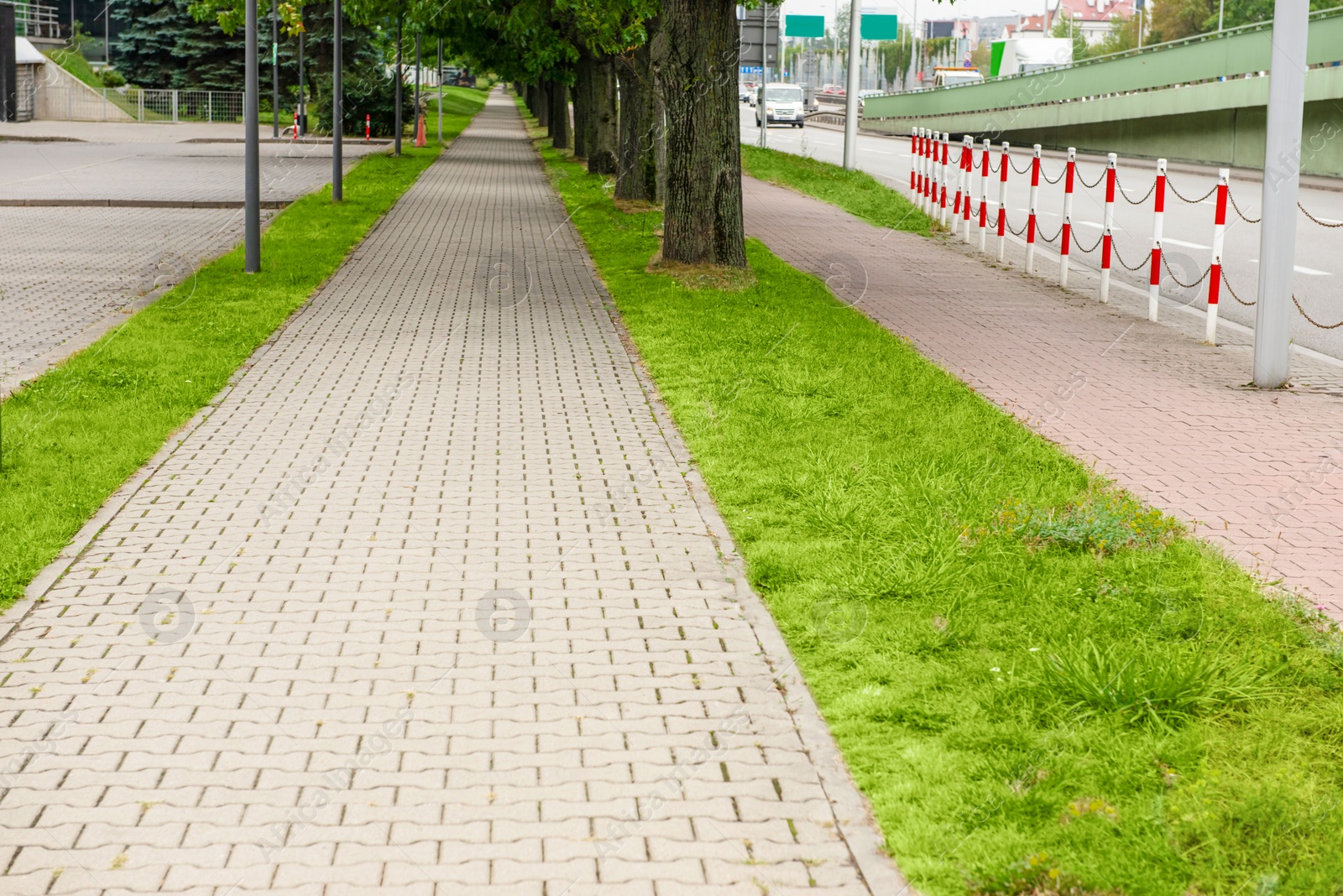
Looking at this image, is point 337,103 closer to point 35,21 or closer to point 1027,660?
point 1027,660

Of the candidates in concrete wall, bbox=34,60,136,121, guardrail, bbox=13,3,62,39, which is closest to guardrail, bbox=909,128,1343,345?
concrete wall, bbox=34,60,136,121

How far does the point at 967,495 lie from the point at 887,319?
21.6 feet

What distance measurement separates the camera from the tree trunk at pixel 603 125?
3127cm

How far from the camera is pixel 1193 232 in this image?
20750mm

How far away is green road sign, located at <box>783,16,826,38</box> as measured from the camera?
182 ft

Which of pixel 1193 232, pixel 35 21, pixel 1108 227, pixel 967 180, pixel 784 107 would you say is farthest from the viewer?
pixel 35 21

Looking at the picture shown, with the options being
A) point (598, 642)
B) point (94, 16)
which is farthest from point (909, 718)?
point (94, 16)

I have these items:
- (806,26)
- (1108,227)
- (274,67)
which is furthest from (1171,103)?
(274,67)

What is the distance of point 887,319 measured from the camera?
13.8m

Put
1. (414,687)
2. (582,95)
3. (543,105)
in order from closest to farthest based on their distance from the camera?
1. (414,687)
2. (582,95)
3. (543,105)

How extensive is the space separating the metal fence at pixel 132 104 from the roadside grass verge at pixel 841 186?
30946 millimetres

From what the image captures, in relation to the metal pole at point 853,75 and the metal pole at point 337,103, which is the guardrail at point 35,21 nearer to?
the metal pole at point 853,75

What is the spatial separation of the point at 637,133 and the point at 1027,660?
20124 millimetres

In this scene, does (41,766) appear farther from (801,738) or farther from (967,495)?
(967,495)
